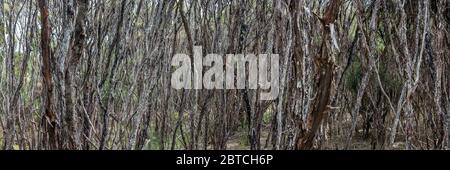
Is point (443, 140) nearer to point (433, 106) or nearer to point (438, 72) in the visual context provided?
point (433, 106)

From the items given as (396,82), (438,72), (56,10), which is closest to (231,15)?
(56,10)

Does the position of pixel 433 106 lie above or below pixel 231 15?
below

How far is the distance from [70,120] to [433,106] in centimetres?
123

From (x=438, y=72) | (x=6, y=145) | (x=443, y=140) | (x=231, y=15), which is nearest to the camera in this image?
(x=438, y=72)

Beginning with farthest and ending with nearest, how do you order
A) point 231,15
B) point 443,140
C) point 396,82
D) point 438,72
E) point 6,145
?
point 396,82 < point 231,15 < point 6,145 < point 443,140 < point 438,72

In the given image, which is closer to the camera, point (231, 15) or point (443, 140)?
point (443, 140)

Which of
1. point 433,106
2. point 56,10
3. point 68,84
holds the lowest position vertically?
point 433,106

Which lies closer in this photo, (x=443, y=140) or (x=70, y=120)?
(x=70, y=120)

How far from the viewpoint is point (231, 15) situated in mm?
1798

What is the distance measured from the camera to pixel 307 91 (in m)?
1.08

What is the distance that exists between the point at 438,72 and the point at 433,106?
0.28 metres
